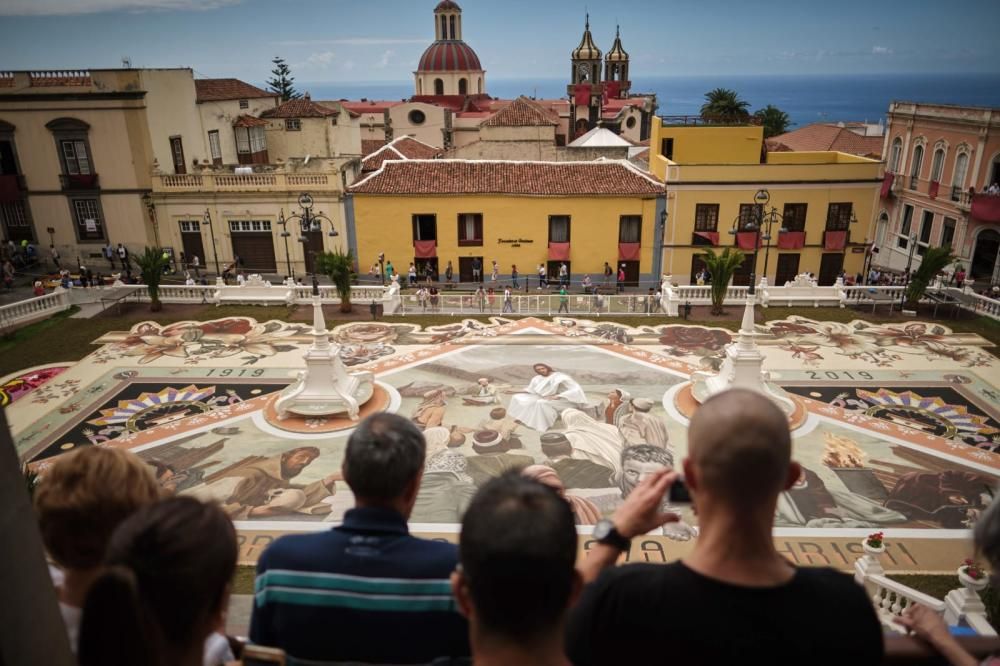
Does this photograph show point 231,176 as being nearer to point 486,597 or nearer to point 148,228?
point 148,228

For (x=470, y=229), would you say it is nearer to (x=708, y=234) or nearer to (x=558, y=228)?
(x=558, y=228)

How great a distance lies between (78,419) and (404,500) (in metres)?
13.8

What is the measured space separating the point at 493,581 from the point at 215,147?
3600 centimetres

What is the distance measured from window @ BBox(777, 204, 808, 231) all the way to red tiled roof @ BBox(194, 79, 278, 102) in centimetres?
2809

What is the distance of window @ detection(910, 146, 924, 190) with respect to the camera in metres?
32.4

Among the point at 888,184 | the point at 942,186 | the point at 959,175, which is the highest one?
the point at 959,175

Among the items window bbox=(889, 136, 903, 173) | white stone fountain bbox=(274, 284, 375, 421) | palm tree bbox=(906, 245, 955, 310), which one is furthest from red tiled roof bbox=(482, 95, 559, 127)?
white stone fountain bbox=(274, 284, 375, 421)

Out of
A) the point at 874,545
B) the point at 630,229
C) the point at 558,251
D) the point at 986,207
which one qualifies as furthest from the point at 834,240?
the point at 874,545

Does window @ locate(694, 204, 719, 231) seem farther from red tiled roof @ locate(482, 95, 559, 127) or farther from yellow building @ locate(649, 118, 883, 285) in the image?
red tiled roof @ locate(482, 95, 559, 127)

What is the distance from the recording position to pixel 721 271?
2062cm

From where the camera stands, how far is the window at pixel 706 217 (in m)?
27.9

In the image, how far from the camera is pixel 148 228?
28516 millimetres

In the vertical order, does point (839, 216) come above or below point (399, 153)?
below

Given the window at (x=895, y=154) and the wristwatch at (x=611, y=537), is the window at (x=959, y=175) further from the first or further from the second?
the wristwatch at (x=611, y=537)
